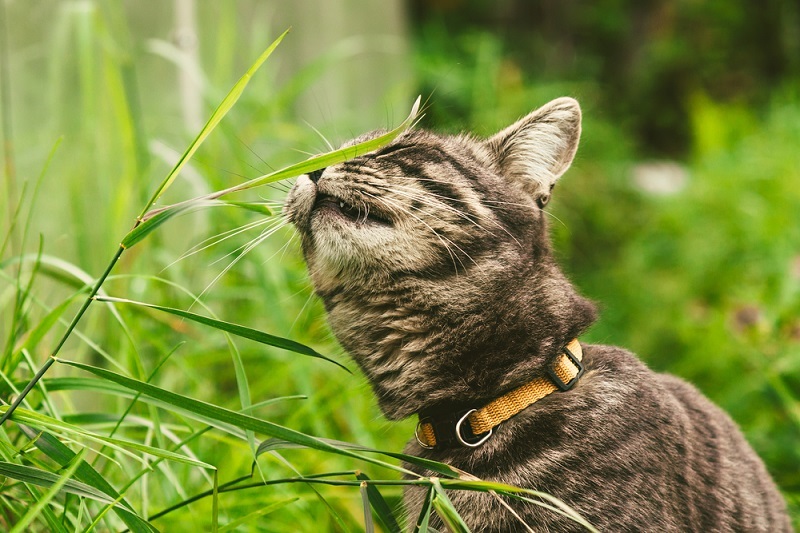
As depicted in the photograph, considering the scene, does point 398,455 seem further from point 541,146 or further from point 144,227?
point 541,146

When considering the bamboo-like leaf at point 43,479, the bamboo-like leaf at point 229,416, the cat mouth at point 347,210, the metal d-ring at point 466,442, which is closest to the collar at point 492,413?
the metal d-ring at point 466,442

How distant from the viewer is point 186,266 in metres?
3.49

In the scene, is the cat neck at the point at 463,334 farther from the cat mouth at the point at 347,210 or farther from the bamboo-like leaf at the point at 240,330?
the bamboo-like leaf at the point at 240,330

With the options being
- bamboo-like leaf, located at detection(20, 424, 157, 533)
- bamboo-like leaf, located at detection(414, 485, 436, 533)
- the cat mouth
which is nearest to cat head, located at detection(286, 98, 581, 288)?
the cat mouth

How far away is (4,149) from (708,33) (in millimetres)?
12528

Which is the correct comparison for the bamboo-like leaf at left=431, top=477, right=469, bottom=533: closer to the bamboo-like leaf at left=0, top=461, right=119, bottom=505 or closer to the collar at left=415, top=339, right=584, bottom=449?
the collar at left=415, top=339, right=584, bottom=449

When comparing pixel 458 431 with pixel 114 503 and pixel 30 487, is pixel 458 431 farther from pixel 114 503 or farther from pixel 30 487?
pixel 30 487

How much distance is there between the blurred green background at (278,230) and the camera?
268cm

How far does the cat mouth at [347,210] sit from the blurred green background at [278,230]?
0.39 m

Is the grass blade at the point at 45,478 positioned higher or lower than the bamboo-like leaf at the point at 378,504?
higher

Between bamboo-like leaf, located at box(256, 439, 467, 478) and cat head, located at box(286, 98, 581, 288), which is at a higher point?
cat head, located at box(286, 98, 581, 288)

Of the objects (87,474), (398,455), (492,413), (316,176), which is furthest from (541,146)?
(87,474)

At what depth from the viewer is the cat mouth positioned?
2057 mm

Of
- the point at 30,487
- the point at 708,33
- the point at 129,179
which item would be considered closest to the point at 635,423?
the point at 30,487
